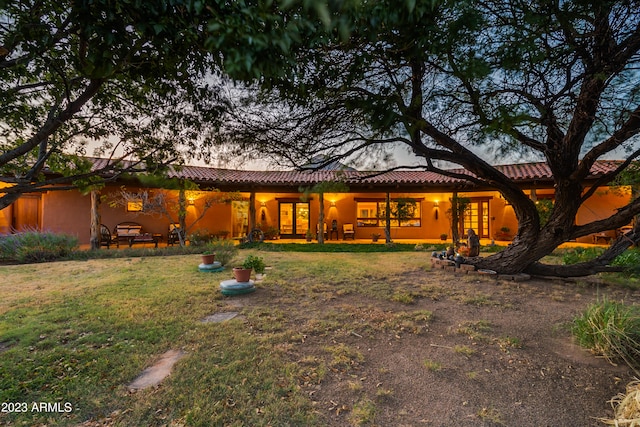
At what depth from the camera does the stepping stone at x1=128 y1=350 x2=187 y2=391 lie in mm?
2477

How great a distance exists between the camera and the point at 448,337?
11.3 feet

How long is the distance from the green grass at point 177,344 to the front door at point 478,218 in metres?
11.1

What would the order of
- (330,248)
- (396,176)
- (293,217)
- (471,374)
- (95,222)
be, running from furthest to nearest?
(293,217) < (396,176) < (330,248) < (95,222) < (471,374)

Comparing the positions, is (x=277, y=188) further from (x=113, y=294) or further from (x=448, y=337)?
(x=448, y=337)

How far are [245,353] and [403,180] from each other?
11.4m

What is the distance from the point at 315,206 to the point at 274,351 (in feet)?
42.1

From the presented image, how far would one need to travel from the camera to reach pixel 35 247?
8.55 m

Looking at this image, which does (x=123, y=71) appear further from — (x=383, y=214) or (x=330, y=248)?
(x=383, y=214)

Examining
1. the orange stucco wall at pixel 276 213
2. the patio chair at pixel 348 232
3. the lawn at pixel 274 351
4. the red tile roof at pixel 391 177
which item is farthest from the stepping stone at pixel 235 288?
the patio chair at pixel 348 232

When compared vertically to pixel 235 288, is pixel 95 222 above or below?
above

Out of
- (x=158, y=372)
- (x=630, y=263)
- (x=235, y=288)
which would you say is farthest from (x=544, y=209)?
(x=158, y=372)

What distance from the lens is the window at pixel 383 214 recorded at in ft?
48.0

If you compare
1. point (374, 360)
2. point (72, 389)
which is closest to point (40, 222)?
point (72, 389)

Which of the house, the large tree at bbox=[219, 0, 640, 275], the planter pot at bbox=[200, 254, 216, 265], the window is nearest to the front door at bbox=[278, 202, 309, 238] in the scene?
the house
